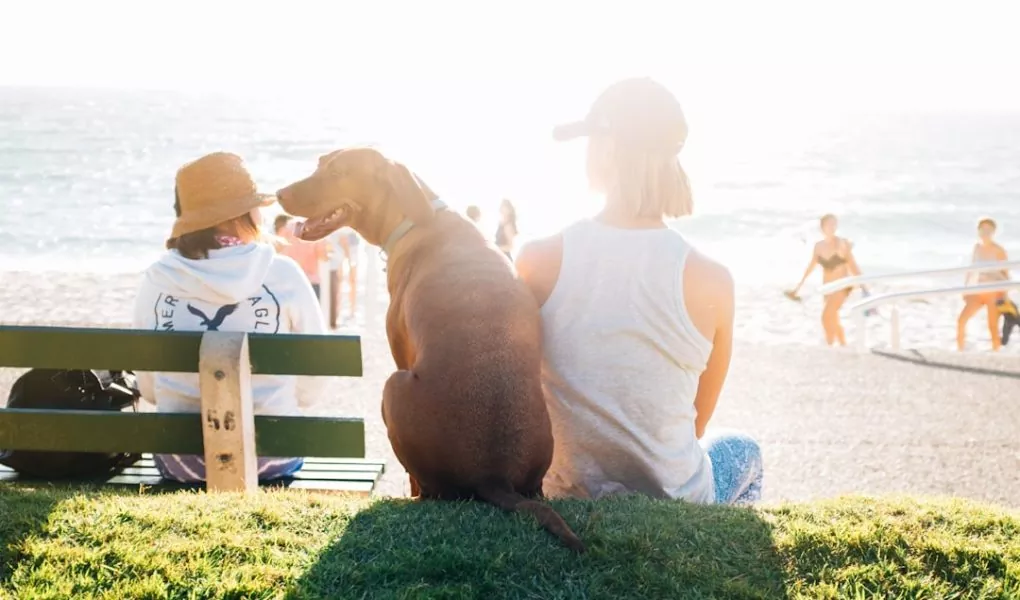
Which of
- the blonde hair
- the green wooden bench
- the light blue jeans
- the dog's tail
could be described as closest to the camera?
the dog's tail

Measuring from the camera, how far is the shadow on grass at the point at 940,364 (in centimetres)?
964

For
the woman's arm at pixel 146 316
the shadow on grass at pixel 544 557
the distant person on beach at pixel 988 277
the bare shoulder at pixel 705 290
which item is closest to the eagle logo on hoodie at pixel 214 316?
the woman's arm at pixel 146 316

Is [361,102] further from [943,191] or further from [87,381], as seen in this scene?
[87,381]

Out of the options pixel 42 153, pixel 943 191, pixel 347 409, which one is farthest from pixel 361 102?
pixel 347 409

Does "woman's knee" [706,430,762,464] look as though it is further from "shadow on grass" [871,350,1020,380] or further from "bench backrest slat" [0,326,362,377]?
"shadow on grass" [871,350,1020,380]

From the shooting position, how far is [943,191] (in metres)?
53.7

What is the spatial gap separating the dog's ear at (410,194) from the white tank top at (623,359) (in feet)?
2.31

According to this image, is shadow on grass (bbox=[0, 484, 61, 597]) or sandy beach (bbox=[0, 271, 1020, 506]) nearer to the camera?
shadow on grass (bbox=[0, 484, 61, 597])

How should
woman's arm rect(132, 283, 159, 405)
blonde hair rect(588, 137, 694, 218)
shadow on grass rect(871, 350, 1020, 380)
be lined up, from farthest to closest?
1. shadow on grass rect(871, 350, 1020, 380)
2. woman's arm rect(132, 283, 159, 405)
3. blonde hair rect(588, 137, 694, 218)

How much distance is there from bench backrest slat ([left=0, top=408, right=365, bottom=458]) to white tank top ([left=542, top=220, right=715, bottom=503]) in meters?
0.80

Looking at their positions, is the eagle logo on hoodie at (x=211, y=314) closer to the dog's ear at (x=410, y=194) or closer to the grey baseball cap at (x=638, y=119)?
the dog's ear at (x=410, y=194)

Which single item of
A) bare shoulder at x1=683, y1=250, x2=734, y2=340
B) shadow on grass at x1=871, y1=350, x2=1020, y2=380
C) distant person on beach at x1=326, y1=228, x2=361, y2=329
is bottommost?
shadow on grass at x1=871, y1=350, x2=1020, y2=380

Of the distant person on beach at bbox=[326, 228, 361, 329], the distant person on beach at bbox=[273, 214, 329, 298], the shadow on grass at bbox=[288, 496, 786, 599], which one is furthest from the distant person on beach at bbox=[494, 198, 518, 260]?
the shadow on grass at bbox=[288, 496, 786, 599]

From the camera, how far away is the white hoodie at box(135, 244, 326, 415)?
391 cm
